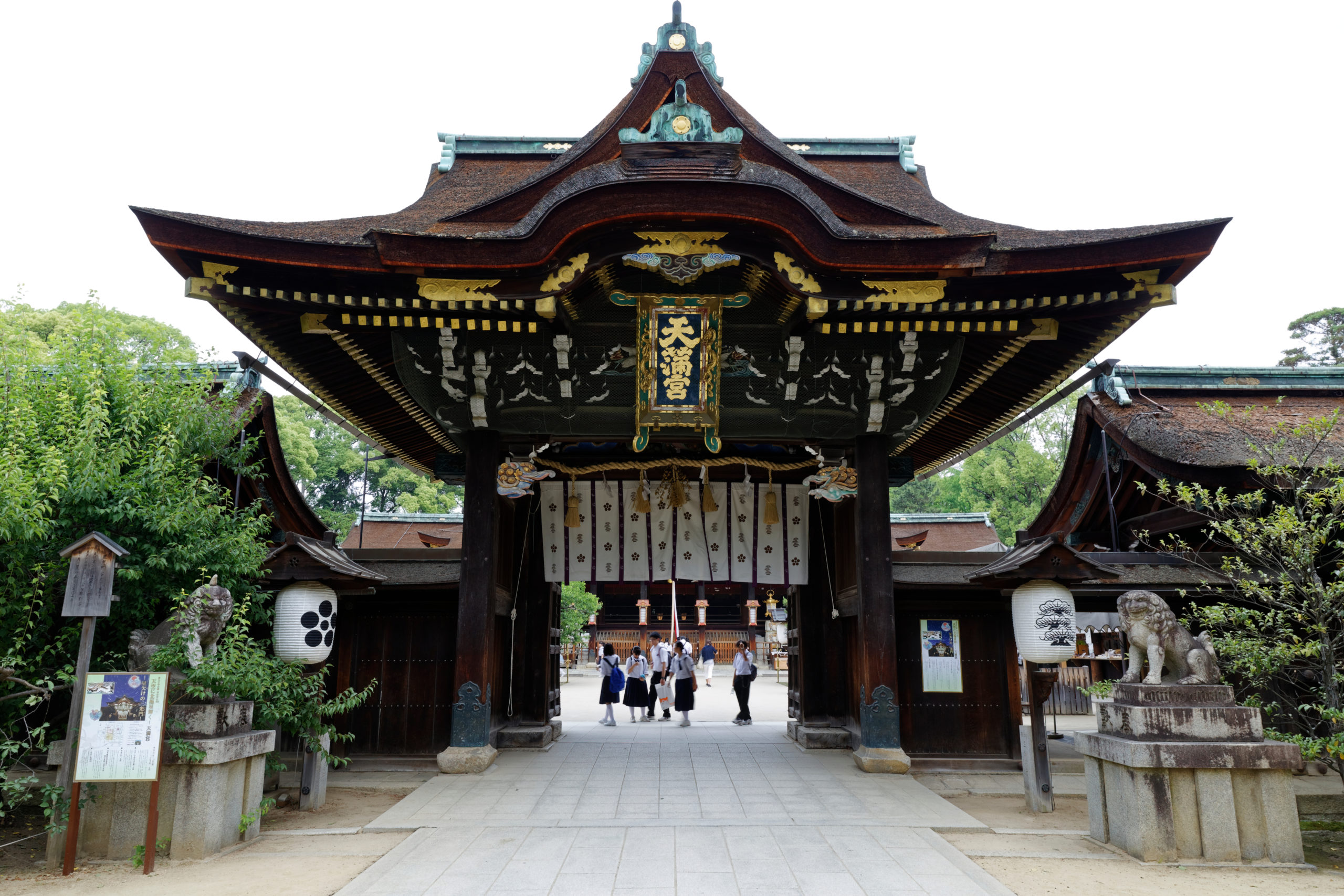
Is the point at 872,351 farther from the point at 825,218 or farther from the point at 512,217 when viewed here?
the point at 512,217

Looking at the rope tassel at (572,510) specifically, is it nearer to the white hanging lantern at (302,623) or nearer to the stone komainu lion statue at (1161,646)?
the white hanging lantern at (302,623)

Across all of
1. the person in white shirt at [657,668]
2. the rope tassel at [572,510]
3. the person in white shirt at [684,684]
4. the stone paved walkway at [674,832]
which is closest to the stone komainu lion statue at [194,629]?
the stone paved walkway at [674,832]

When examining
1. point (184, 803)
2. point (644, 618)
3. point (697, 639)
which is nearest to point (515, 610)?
point (184, 803)

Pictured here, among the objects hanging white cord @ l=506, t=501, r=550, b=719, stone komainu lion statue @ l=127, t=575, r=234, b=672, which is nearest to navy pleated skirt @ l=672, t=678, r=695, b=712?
hanging white cord @ l=506, t=501, r=550, b=719

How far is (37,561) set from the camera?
568 cm

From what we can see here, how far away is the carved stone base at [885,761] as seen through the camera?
8.32m

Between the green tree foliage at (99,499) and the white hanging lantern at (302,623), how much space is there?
14.8 inches

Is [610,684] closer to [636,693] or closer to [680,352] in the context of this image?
[636,693]

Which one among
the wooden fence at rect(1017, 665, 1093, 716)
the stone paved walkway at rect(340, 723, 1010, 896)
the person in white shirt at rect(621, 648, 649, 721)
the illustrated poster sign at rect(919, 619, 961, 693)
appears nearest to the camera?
the stone paved walkway at rect(340, 723, 1010, 896)

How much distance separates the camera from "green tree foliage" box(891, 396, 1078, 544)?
1123 inches

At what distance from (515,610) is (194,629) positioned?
5.58m

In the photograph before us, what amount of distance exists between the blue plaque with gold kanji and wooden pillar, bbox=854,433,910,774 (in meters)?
2.11

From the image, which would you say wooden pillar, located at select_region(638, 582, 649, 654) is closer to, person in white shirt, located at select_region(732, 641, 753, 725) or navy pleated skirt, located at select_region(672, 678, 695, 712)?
person in white shirt, located at select_region(732, 641, 753, 725)

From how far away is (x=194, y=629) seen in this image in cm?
561
